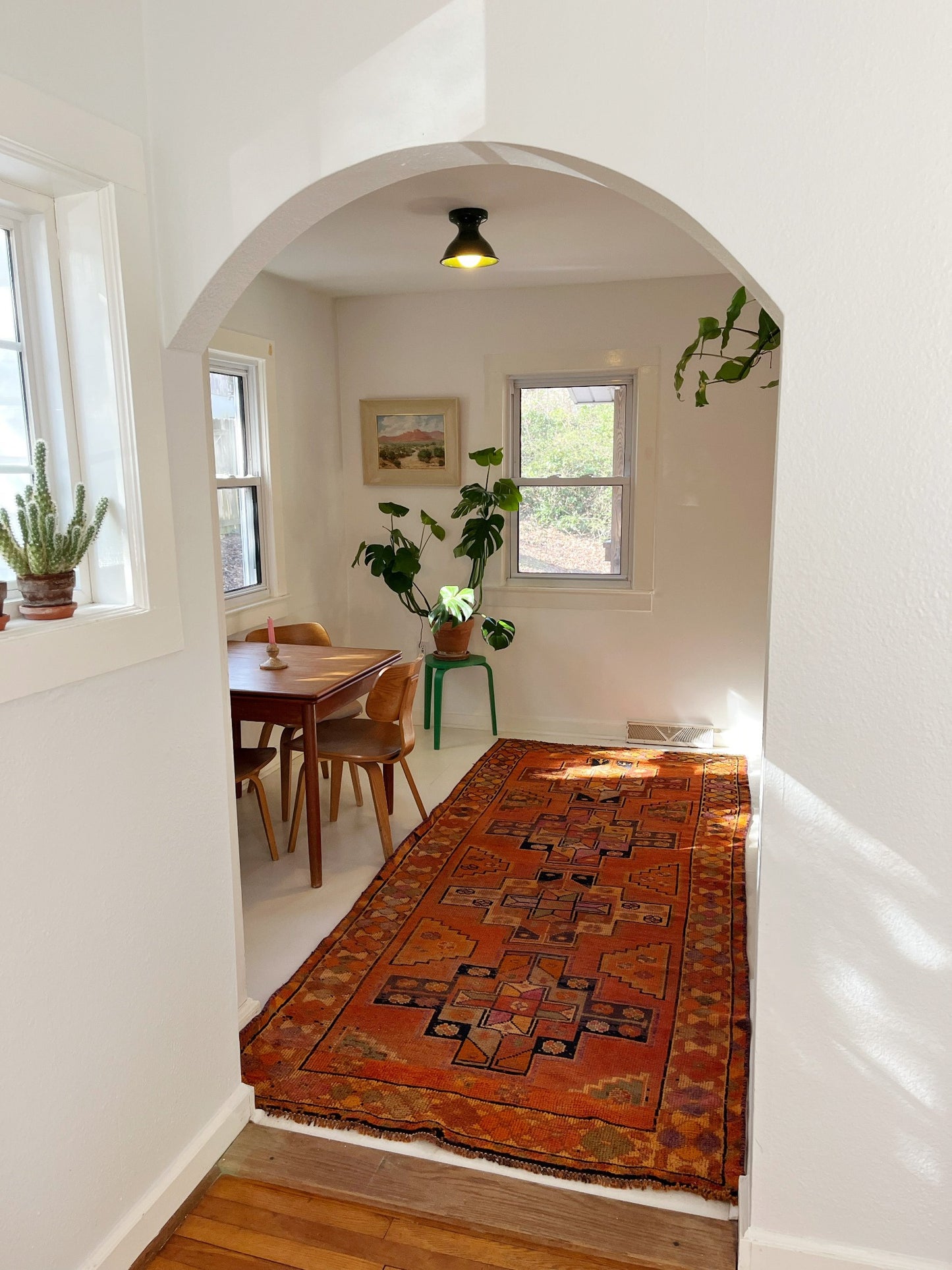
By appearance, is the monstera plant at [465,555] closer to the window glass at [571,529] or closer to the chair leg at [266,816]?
Answer: the window glass at [571,529]

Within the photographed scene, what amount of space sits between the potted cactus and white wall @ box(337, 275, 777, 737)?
3.79 metres

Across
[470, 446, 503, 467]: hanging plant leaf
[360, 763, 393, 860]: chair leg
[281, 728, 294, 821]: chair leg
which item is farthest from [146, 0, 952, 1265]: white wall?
[470, 446, 503, 467]: hanging plant leaf

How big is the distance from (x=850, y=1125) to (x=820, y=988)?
0.27 meters

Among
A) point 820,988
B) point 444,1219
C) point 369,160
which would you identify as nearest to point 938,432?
point 820,988

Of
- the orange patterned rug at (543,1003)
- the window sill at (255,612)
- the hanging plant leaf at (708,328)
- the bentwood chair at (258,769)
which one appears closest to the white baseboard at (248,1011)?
the orange patterned rug at (543,1003)

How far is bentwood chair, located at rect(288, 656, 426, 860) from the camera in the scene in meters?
3.66

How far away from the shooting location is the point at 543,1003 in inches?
107

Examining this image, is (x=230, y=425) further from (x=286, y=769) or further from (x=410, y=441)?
(x=286, y=769)

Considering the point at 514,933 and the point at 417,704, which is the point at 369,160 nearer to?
the point at 514,933

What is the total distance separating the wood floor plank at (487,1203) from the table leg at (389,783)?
6.16 ft

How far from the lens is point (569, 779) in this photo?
15.2 ft

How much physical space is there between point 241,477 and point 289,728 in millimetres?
1431

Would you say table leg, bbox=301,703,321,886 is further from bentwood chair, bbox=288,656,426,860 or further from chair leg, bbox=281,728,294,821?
chair leg, bbox=281,728,294,821

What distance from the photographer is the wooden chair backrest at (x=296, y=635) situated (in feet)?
14.2
